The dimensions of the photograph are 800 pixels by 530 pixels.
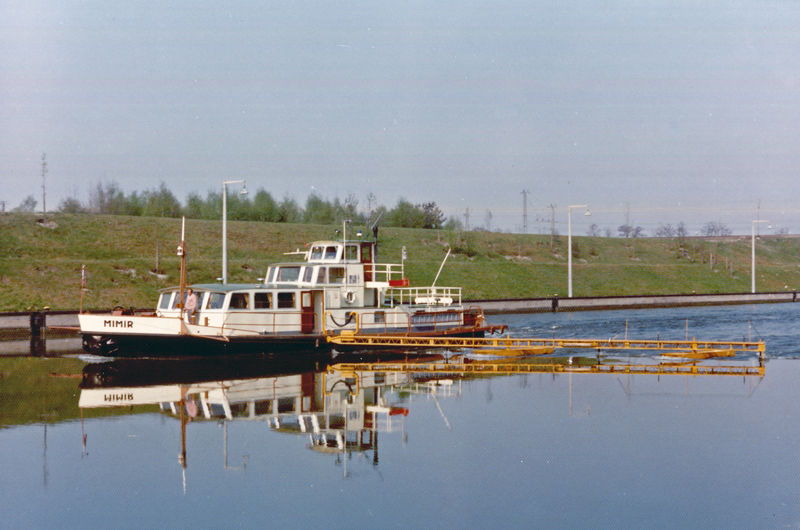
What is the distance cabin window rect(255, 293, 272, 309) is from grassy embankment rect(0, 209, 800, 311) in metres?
25.1

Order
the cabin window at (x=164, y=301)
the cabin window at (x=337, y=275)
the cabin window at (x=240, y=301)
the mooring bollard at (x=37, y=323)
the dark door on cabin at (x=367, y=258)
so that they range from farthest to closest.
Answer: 1. the mooring bollard at (x=37, y=323)
2. the dark door on cabin at (x=367, y=258)
3. the cabin window at (x=337, y=275)
4. the cabin window at (x=164, y=301)
5. the cabin window at (x=240, y=301)

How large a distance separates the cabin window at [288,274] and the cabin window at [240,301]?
2.73m

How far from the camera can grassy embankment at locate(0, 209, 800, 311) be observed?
5356cm

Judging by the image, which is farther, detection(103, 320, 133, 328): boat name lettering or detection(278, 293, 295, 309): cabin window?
detection(278, 293, 295, 309): cabin window

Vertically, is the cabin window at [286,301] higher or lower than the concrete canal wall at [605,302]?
higher

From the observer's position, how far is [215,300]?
29312mm

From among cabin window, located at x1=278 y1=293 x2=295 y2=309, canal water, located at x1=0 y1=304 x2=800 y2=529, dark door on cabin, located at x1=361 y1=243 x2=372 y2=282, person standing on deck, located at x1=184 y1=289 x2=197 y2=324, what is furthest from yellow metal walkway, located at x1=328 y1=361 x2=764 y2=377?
person standing on deck, located at x1=184 y1=289 x2=197 y2=324

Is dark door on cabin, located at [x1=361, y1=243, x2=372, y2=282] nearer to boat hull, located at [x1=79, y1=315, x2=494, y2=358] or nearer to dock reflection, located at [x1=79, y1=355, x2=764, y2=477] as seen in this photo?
dock reflection, located at [x1=79, y1=355, x2=764, y2=477]

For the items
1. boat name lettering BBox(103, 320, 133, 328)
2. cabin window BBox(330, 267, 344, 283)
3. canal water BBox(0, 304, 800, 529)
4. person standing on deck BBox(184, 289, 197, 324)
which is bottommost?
canal water BBox(0, 304, 800, 529)

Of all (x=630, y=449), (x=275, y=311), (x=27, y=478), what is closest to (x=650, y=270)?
(x=275, y=311)

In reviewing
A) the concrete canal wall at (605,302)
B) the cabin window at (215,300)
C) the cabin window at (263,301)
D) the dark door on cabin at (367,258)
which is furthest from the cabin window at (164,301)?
the concrete canal wall at (605,302)

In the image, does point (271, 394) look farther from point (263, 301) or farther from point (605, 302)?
point (605, 302)

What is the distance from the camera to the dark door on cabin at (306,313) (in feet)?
98.7

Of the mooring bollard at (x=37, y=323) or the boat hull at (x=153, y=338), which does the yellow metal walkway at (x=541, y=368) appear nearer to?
the boat hull at (x=153, y=338)
